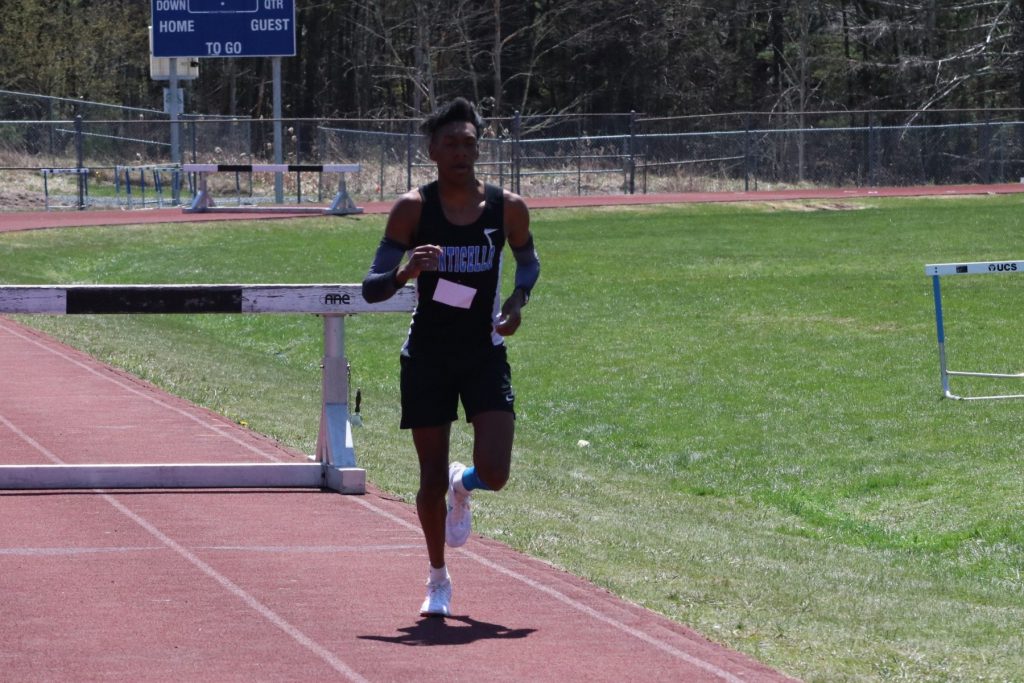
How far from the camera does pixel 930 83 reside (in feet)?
212

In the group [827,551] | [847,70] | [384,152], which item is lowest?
[827,551]

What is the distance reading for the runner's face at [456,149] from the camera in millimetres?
6066

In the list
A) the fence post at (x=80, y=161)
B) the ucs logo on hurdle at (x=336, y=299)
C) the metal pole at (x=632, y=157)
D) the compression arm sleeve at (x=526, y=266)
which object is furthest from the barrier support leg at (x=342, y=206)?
the compression arm sleeve at (x=526, y=266)

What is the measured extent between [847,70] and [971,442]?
57.7 metres

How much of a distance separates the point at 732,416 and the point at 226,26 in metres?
29.3

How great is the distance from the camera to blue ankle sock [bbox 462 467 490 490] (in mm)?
6368

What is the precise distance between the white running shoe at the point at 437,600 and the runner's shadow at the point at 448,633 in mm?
33

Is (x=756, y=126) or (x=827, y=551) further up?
(x=756, y=126)

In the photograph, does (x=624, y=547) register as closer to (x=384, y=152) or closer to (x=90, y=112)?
(x=384, y=152)

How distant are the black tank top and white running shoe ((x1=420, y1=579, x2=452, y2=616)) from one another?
3.19 ft

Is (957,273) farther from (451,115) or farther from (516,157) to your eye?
(516,157)

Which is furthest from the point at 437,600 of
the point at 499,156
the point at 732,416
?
the point at 499,156

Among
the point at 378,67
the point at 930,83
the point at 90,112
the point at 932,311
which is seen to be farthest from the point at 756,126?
the point at 932,311

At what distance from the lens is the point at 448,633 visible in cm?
618
